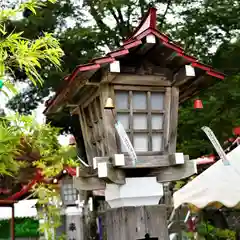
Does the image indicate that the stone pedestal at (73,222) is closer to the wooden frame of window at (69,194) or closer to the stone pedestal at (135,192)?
the wooden frame of window at (69,194)

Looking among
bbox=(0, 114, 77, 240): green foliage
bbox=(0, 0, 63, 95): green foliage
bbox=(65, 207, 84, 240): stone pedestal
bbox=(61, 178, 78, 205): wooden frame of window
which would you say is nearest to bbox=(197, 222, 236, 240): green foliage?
bbox=(0, 114, 77, 240): green foliage

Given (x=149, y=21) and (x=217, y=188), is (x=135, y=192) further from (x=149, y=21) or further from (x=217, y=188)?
(x=149, y=21)

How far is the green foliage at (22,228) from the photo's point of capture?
1862cm

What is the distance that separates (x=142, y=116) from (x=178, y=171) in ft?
2.86

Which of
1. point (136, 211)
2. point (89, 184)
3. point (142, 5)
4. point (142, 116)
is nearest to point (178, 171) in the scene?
point (136, 211)

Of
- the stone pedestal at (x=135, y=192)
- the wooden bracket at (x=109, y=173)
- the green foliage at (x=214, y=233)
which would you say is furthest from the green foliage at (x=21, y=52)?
the green foliage at (x=214, y=233)

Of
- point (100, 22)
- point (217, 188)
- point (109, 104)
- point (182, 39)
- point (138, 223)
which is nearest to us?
point (109, 104)

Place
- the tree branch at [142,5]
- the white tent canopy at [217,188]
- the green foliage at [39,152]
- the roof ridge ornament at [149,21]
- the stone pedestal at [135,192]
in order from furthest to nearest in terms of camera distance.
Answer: the tree branch at [142,5] → the white tent canopy at [217,188] → the roof ridge ornament at [149,21] → the stone pedestal at [135,192] → the green foliage at [39,152]

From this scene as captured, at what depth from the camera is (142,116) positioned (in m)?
5.70

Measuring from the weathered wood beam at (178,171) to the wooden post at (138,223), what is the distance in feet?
1.37

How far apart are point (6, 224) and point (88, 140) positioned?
1386 cm

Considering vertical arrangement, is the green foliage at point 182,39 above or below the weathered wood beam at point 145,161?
above

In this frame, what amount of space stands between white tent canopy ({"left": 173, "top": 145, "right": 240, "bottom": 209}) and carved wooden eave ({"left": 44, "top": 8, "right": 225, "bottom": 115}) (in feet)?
4.41

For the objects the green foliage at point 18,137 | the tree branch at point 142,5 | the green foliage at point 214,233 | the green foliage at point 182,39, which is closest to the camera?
the green foliage at point 18,137
